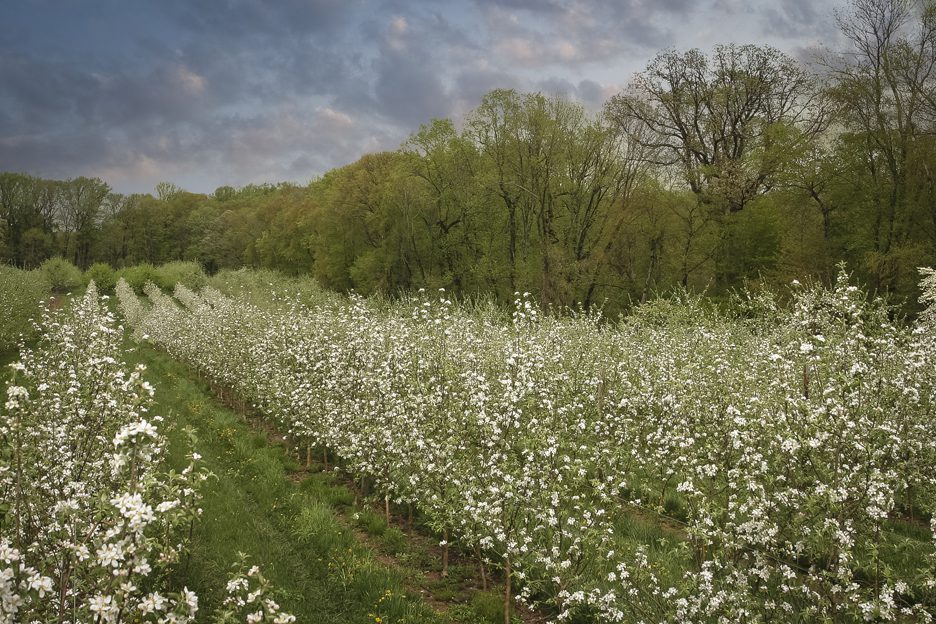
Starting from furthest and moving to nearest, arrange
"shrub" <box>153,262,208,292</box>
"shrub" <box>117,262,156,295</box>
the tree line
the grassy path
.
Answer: "shrub" <box>153,262,208,292</box>
"shrub" <box>117,262,156,295</box>
the tree line
the grassy path

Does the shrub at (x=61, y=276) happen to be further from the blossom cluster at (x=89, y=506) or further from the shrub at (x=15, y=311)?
the blossom cluster at (x=89, y=506)

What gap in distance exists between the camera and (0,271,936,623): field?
16.6 ft

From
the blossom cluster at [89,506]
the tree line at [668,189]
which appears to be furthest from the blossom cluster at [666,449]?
the tree line at [668,189]

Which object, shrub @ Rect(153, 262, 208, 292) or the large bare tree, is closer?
the large bare tree

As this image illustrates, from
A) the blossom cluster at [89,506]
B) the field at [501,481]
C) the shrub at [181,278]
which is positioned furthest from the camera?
the shrub at [181,278]

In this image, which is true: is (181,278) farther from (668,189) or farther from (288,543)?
(288,543)

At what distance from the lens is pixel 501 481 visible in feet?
26.6

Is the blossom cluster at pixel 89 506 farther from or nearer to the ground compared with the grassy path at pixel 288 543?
farther from the ground

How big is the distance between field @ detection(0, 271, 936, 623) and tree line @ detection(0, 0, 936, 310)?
1554 centimetres

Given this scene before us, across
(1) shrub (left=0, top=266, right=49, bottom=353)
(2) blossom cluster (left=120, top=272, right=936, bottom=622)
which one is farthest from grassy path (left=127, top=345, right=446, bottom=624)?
(1) shrub (left=0, top=266, right=49, bottom=353)

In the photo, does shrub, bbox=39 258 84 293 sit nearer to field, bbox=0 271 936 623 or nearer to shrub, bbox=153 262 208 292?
shrub, bbox=153 262 208 292

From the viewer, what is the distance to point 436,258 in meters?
43.5

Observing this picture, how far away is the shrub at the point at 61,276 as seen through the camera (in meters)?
61.1

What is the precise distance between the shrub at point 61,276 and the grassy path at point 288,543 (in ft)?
195
